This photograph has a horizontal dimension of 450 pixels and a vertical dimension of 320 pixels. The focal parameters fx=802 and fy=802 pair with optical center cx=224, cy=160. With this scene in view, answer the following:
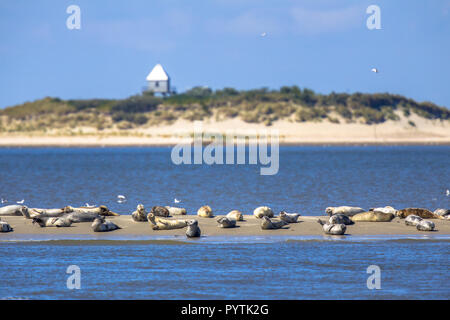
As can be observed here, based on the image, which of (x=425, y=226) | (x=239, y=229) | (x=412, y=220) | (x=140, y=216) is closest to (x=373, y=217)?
(x=412, y=220)

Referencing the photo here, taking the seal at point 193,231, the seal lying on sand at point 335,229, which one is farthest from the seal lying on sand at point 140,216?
the seal lying on sand at point 335,229

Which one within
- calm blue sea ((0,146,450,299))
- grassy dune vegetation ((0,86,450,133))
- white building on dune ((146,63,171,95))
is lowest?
calm blue sea ((0,146,450,299))

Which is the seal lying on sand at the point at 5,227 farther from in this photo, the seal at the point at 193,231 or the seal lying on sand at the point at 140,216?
the seal at the point at 193,231

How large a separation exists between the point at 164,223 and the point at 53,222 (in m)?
2.80

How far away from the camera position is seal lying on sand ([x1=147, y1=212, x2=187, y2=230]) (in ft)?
63.0

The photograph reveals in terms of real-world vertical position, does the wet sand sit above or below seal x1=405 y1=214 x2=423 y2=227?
below

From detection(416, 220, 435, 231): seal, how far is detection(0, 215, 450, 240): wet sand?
0.12m

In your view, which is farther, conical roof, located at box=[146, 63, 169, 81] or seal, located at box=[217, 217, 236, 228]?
conical roof, located at box=[146, 63, 169, 81]

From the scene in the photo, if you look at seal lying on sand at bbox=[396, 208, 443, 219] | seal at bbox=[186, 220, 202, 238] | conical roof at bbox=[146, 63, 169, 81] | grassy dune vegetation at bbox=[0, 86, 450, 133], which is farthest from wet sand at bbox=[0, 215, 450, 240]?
conical roof at bbox=[146, 63, 169, 81]

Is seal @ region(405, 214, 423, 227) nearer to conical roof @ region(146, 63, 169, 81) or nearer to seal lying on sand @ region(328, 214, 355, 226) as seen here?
seal lying on sand @ region(328, 214, 355, 226)

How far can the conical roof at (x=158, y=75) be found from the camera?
13100 cm

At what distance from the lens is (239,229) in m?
19.0

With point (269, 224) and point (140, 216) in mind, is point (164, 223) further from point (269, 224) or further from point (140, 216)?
point (269, 224)
